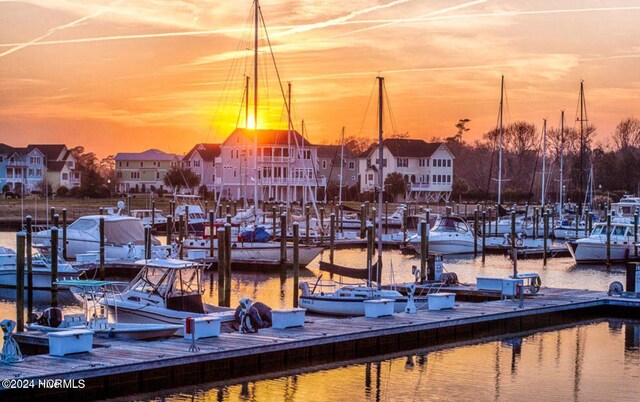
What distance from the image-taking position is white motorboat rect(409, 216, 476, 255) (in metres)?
69.6

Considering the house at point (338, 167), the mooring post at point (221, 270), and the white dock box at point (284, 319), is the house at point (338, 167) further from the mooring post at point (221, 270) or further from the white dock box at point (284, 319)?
the white dock box at point (284, 319)

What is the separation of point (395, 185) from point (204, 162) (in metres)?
28.2

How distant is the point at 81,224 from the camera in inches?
2292

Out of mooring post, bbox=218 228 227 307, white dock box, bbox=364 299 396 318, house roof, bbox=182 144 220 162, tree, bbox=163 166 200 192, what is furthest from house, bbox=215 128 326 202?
white dock box, bbox=364 299 396 318

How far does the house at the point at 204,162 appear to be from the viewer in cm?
13900

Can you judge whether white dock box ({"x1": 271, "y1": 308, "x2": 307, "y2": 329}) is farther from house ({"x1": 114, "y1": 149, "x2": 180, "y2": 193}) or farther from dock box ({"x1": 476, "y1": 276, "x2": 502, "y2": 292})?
house ({"x1": 114, "y1": 149, "x2": 180, "y2": 193})

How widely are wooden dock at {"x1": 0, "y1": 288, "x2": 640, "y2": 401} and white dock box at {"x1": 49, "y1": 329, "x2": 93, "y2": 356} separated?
196mm

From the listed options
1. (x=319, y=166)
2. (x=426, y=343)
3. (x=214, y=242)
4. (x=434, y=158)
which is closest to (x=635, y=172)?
(x=434, y=158)

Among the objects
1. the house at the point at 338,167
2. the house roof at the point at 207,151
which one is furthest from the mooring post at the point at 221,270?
the house at the point at 338,167

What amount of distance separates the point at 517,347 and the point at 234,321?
935 cm

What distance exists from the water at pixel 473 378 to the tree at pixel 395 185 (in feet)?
308

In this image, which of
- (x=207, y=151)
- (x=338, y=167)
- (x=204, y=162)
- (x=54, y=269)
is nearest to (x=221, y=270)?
(x=54, y=269)

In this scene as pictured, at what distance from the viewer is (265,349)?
88.0 ft

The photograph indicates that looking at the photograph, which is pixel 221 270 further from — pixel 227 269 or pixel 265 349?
pixel 265 349
